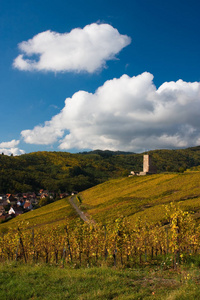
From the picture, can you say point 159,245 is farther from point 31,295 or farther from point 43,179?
point 43,179

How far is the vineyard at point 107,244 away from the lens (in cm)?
1500

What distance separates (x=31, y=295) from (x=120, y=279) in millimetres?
4287

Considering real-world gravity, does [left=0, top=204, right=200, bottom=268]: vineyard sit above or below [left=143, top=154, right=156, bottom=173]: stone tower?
below

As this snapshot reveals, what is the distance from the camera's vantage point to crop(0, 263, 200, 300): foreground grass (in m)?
8.73

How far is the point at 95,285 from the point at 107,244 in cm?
812

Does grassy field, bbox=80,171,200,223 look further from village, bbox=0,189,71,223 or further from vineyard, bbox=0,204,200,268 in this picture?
village, bbox=0,189,71,223

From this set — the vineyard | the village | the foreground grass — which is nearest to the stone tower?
the village

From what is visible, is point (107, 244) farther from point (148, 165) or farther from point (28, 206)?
point (28, 206)

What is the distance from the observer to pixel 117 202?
212 ft

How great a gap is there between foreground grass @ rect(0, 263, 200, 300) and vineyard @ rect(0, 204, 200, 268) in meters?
3.11

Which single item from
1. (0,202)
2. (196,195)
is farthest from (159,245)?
(0,202)

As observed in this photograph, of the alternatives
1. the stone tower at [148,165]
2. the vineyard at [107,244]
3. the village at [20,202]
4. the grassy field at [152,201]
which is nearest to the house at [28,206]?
the village at [20,202]

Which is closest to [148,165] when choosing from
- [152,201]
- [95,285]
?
[152,201]

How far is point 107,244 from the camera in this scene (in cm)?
1764
